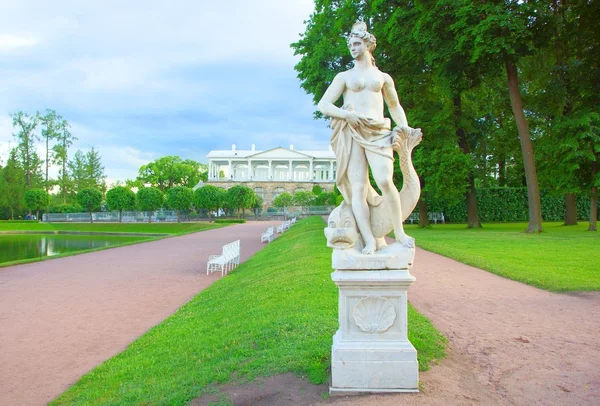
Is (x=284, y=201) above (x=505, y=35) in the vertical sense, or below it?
below

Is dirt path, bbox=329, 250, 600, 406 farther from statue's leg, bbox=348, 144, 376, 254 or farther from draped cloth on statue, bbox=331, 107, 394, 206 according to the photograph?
draped cloth on statue, bbox=331, 107, 394, 206

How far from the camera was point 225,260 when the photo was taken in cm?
1304

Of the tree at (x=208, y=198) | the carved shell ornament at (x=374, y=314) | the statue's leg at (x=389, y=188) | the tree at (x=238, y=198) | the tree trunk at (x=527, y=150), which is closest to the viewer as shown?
the carved shell ornament at (x=374, y=314)

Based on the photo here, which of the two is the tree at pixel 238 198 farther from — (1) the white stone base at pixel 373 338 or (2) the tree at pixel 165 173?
(1) the white stone base at pixel 373 338

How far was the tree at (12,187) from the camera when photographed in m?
53.8

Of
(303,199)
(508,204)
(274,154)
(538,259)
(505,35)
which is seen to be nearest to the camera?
(538,259)

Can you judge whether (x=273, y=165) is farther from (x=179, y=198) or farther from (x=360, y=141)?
(x=360, y=141)

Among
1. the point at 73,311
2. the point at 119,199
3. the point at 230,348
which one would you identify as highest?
the point at 119,199

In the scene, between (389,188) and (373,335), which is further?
(389,188)

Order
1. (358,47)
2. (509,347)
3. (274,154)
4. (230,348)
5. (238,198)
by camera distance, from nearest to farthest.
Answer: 1. (358,47)
2. (509,347)
3. (230,348)
4. (238,198)
5. (274,154)

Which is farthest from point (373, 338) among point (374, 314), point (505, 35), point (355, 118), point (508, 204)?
point (508, 204)

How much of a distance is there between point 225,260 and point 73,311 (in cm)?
488

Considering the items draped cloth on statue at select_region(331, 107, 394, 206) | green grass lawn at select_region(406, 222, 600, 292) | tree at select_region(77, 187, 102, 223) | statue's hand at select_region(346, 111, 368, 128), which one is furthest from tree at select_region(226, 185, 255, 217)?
statue's hand at select_region(346, 111, 368, 128)

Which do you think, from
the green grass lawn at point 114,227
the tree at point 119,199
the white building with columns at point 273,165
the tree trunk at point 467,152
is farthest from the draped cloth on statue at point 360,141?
the white building with columns at point 273,165
